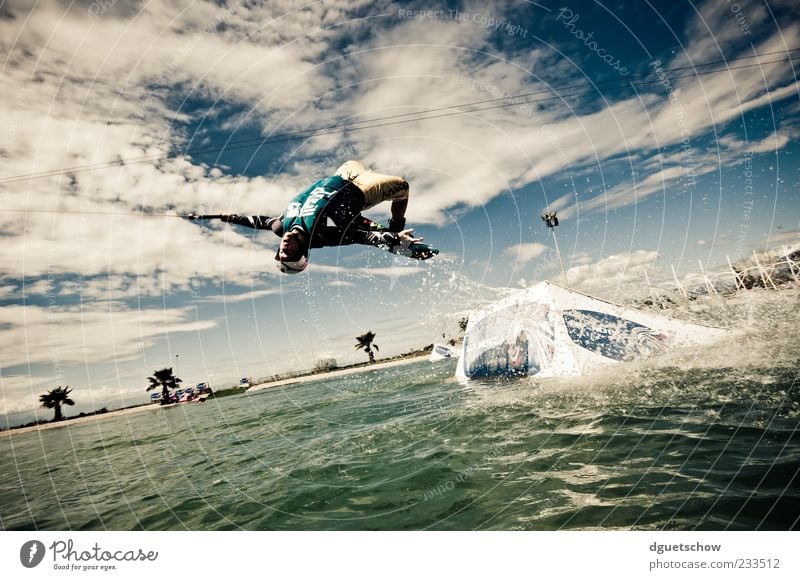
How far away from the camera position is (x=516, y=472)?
185 inches

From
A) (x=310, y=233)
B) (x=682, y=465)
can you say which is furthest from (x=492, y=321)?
(x=310, y=233)

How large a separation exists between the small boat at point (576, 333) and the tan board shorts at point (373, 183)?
25.1 ft

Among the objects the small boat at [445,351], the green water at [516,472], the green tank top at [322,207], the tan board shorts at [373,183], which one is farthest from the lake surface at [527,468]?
the small boat at [445,351]

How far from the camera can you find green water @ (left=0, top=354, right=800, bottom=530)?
11.7ft

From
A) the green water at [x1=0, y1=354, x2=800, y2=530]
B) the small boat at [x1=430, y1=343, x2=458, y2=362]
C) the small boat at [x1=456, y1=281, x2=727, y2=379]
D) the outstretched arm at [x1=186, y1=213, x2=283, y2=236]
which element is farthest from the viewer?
the small boat at [x1=430, y1=343, x2=458, y2=362]

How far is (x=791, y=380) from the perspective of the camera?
249 inches

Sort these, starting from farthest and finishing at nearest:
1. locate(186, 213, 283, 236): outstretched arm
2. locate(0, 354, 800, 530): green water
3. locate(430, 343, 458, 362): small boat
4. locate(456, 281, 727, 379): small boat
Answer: locate(430, 343, 458, 362): small boat → locate(456, 281, 727, 379): small boat → locate(186, 213, 283, 236): outstretched arm → locate(0, 354, 800, 530): green water

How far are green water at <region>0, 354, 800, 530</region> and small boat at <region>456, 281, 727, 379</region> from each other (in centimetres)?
78

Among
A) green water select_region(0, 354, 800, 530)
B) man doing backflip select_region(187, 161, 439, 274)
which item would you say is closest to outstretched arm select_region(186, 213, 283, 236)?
man doing backflip select_region(187, 161, 439, 274)

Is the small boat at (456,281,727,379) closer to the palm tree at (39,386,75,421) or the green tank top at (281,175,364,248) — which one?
the green tank top at (281,175,364,248)

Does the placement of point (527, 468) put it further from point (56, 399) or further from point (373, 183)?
point (56, 399)
